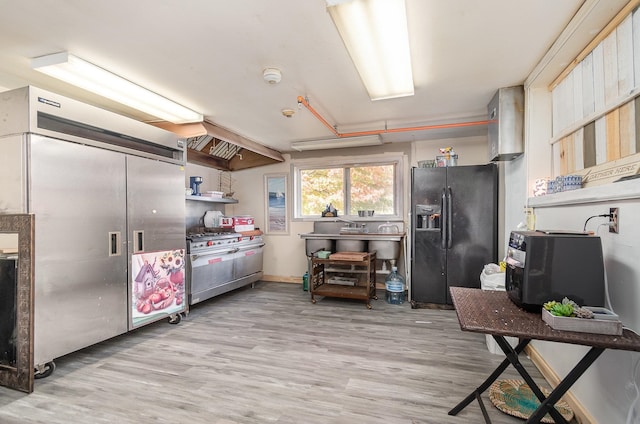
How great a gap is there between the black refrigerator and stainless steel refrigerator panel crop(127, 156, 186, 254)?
10.2 ft

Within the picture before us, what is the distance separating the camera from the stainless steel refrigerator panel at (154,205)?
3.02 metres

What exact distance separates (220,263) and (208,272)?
0.27 metres

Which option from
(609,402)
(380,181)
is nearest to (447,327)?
(609,402)

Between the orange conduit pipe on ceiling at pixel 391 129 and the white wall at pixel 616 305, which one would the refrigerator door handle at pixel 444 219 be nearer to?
the orange conduit pipe on ceiling at pixel 391 129

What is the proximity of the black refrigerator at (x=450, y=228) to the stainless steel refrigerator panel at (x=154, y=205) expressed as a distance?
3.11 m

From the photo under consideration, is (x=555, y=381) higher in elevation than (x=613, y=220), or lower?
lower

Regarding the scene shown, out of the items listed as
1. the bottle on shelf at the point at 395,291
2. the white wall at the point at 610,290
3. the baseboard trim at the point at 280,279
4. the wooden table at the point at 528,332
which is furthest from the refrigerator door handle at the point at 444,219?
the baseboard trim at the point at 280,279

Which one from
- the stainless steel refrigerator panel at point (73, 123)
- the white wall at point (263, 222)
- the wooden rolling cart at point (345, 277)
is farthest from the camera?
the white wall at point (263, 222)

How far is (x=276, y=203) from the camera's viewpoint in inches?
227

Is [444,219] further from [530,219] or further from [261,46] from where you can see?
[261,46]

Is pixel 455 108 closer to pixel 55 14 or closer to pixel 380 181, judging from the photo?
pixel 380 181

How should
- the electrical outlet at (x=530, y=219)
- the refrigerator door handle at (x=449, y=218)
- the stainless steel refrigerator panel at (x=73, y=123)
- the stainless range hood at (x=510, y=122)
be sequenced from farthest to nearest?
the refrigerator door handle at (x=449, y=218) < the stainless range hood at (x=510, y=122) < the electrical outlet at (x=530, y=219) < the stainless steel refrigerator panel at (x=73, y=123)

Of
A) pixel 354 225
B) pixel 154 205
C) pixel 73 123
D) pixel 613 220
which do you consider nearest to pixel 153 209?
pixel 154 205

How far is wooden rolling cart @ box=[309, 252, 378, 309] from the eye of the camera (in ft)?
13.6
